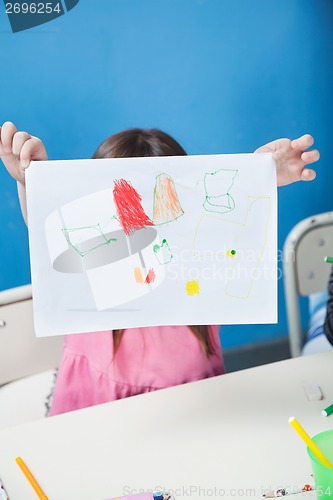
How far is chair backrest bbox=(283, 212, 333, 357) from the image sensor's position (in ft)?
4.32

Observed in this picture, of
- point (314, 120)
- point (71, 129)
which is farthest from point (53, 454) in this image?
point (314, 120)

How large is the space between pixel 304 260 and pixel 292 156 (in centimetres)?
48

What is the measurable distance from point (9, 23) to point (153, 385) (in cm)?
84

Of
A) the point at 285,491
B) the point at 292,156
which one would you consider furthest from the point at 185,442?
the point at 292,156

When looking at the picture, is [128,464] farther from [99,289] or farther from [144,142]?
[144,142]

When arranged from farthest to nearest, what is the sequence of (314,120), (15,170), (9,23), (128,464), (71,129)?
(314,120) < (71,129) < (9,23) < (15,170) < (128,464)

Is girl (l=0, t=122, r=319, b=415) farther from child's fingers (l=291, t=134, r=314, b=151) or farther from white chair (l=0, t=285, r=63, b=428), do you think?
child's fingers (l=291, t=134, r=314, b=151)

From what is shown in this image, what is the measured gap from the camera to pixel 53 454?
0.82 meters

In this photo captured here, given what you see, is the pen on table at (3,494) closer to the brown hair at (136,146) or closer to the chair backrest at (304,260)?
the brown hair at (136,146)

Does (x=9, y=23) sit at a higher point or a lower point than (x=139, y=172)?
higher

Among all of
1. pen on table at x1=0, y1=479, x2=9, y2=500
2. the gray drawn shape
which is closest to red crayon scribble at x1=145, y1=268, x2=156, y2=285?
the gray drawn shape

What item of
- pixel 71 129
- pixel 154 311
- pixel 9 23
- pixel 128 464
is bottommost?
pixel 128 464

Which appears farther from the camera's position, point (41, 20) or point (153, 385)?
point (41, 20)

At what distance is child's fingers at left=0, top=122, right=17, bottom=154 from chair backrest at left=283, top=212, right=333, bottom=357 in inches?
26.2
